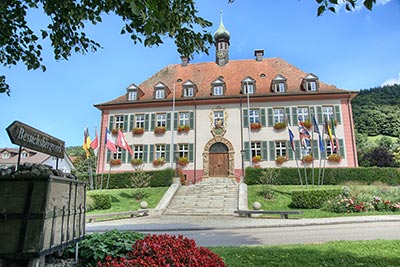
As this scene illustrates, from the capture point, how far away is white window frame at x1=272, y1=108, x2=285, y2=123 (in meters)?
24.6

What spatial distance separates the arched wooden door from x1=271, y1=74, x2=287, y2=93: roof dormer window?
21.8ft

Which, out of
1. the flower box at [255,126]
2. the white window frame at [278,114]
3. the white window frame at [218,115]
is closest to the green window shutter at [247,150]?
the flower box at [255,126]

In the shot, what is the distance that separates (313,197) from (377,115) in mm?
58126

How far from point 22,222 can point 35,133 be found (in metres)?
1.14

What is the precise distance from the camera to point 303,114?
24.4m

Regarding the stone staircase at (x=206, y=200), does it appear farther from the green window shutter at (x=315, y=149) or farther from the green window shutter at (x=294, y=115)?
the green window shutter at (x=294, y=115)

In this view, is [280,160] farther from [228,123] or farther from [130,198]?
[130,198]

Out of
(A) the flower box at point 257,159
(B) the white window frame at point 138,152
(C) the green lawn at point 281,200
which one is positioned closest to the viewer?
(C) the green lawn at point 281,200

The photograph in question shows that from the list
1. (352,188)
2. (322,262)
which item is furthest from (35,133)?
(352,188)

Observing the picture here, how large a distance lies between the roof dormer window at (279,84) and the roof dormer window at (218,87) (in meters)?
4.44

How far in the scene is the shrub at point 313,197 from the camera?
50.4 feet

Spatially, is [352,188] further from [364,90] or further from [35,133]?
[364,90]

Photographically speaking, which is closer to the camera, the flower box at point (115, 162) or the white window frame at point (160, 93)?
the flower box at point (115, 162)

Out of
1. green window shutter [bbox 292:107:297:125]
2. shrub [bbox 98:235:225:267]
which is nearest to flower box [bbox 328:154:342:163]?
green window shutter [bbox 292:107:297:125]
